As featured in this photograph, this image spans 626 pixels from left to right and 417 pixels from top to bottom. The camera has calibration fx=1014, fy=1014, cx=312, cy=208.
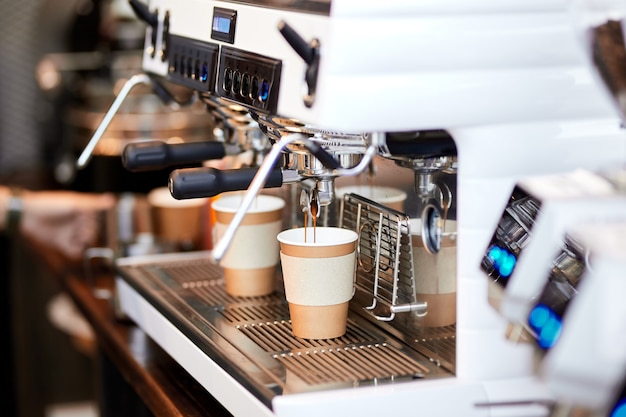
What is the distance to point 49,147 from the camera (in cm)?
291

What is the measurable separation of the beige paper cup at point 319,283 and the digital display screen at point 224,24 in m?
0.25

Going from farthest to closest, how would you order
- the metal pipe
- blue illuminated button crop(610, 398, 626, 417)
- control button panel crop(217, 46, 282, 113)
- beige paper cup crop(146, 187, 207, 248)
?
beige paper cup crop(146, 187, 207, 248) < the metal pipe < control button panel crop(217, 46, 282, 113) < blue illuminated button crop(610, 398, 626, 417)

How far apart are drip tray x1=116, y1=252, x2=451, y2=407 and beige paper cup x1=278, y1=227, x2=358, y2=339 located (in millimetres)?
18

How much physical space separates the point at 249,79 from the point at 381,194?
220mm

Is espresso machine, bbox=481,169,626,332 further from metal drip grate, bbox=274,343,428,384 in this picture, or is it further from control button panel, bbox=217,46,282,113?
control button panel, bbox=217,46,282,113

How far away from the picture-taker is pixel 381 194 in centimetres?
122

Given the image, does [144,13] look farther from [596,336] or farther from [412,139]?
[596,336]

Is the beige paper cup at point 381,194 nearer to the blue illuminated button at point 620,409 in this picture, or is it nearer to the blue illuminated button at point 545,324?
the blue illuminated button at point 545,324

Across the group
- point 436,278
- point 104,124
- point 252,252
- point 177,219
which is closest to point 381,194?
point 436,278

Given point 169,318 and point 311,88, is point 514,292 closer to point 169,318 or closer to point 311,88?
point 311,88

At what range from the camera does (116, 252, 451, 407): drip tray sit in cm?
106

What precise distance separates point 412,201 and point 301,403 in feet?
0.94

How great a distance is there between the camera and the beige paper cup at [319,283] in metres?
1.16

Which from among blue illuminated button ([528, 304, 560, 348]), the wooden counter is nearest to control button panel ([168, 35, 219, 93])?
the wooden counter
